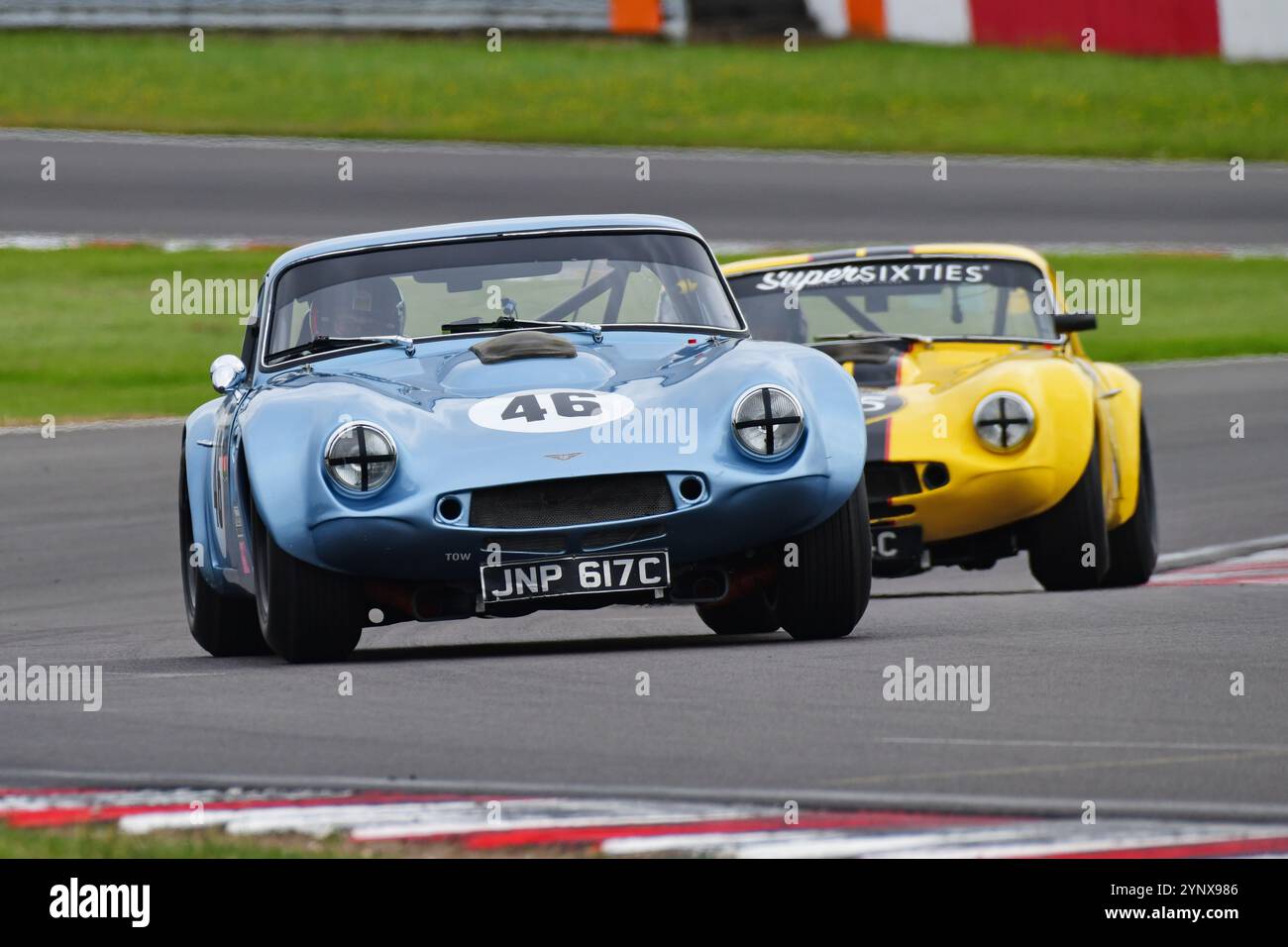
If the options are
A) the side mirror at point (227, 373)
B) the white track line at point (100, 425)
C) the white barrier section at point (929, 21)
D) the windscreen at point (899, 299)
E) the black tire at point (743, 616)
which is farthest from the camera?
the white barrier section at point (929, 21)

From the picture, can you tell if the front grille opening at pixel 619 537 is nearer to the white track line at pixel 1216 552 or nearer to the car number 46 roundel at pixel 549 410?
the car number 46 roundel at pixel 549 410

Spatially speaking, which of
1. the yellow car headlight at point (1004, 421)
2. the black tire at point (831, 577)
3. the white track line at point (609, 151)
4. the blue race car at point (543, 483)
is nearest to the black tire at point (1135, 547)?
the yellow car headlight at point (1004, 421)

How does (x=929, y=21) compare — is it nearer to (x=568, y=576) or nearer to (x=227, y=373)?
(x=227, y=373)

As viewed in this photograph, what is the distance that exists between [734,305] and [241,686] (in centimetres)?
225

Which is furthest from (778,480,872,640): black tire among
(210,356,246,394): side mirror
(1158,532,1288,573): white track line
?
(1158,532,1288,573): white track line

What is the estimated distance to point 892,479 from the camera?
8.80 metres

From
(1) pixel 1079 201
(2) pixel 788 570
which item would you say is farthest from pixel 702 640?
(1) pixel 1079 201

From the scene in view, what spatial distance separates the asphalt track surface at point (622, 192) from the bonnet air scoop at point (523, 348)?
1371cm

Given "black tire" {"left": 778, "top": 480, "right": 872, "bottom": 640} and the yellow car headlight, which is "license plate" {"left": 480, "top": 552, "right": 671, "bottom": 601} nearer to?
"black tire" {"left": 778, "top": 480, "right": 872, "bottom": 640}

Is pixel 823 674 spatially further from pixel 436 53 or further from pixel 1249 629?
pixel 436 53

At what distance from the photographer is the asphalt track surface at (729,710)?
4.50m

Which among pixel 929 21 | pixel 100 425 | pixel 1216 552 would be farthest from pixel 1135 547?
pixel 929 21

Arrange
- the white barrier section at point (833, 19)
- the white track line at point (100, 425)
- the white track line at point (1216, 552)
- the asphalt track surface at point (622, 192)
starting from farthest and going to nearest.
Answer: the white barrier section at point (833, 19)
the asphalt track surface at point (622, 192)
the white track line at point (100, 425)
the white track line at point (1216, 552)
